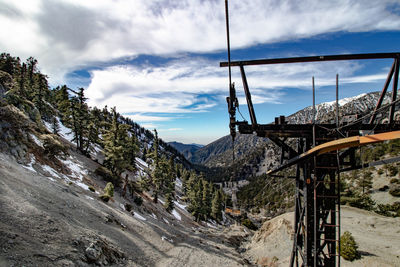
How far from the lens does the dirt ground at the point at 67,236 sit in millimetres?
10898

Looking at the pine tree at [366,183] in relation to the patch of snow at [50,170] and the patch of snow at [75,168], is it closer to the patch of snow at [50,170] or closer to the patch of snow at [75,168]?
the patch of snow at [75,168]

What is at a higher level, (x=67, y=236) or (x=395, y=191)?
(x=67, y=236)

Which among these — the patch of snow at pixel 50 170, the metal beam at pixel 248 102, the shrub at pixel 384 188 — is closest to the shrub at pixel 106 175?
the patch of snow at pixel 50 170

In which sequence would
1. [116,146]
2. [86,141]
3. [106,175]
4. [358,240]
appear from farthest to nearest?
[86,141], [106,175], [116,146], [358,240]

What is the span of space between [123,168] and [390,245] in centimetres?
3870

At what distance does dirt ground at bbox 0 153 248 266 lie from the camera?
1090cm

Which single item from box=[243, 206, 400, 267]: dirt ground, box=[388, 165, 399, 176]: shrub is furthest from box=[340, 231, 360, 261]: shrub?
box=[388, 165, 399, 176]: shrub

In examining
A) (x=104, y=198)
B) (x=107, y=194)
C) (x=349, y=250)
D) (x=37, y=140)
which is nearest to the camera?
(x=349, y=250)

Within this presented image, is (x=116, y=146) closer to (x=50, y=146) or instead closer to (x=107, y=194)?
(x=50, y=146)

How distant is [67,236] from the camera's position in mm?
13742

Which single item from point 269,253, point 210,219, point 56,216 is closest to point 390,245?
point 269,253

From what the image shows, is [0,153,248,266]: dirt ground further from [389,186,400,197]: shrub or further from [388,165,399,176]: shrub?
[388,165,399,176]: shrub

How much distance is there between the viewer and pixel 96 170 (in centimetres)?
3916

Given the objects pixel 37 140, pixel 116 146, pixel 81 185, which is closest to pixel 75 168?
pixel 81 185
